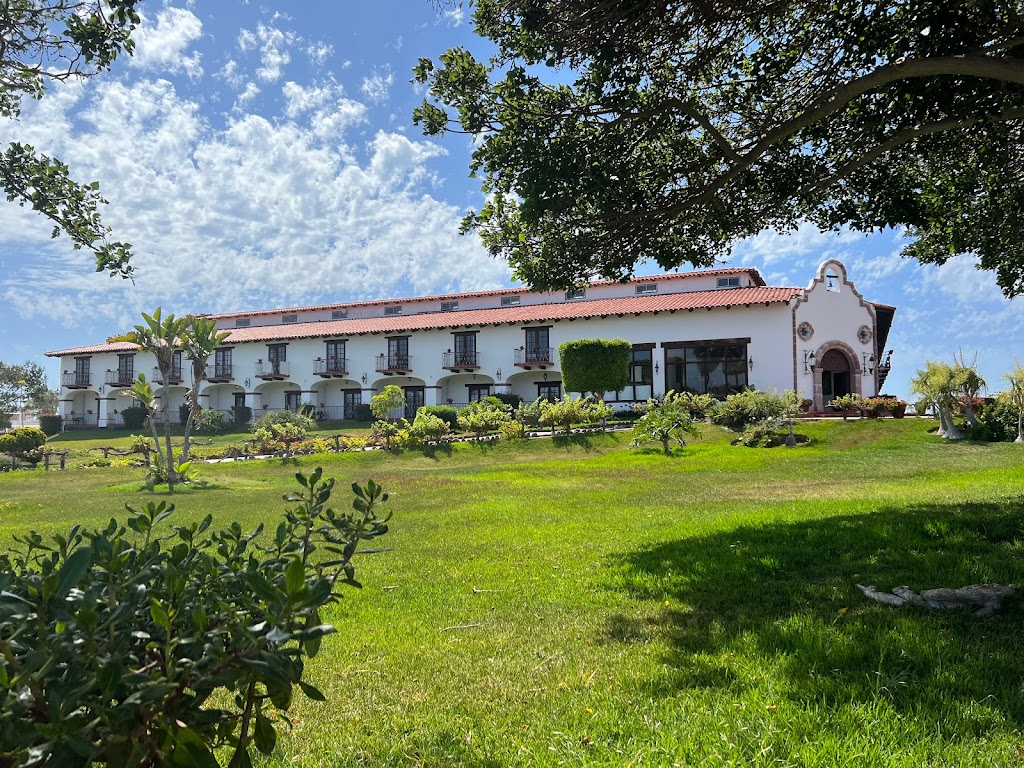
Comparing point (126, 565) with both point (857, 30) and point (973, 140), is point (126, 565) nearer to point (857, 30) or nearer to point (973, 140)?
point (857, 30)

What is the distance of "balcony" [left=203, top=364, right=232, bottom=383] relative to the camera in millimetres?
43906

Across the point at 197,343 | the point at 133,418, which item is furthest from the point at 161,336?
the point at 133,418

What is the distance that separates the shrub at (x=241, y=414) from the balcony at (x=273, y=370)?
8.13 ft

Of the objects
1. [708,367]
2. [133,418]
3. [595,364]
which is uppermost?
[595,364]

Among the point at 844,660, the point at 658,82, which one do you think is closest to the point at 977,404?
the point at 658,82

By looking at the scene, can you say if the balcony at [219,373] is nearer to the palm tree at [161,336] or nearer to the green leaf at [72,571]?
A: the palm tree at [161,336]

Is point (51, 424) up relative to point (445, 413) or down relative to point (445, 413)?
down

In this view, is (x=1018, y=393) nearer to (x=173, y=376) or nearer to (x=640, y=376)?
(x=640, y=376)

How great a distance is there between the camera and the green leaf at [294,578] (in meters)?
1.43

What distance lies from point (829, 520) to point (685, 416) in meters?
15.0

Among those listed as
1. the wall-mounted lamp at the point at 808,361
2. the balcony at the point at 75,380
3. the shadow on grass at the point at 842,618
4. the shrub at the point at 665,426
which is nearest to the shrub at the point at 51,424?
the balcony at the point at 75,380

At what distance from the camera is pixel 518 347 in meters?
36.7

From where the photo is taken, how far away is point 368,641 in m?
4.65

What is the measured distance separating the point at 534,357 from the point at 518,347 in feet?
4.26
